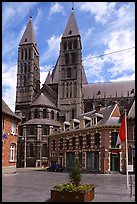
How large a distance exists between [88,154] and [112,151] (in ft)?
14.5

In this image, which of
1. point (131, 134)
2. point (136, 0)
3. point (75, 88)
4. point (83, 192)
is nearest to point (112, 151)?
point (131, 134)

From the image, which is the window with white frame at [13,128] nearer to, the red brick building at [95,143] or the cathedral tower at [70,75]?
the red brick building at [95,143]

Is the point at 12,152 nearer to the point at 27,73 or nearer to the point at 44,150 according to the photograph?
the point at 44,150

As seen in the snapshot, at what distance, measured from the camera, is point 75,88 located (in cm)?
7581

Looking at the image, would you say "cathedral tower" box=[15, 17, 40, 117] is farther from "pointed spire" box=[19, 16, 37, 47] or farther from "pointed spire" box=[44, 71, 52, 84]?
"pointed spire" box=[44, 71, 52, 84]

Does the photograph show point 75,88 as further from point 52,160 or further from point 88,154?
point 88,154

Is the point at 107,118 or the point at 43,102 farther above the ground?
the point at 43,102

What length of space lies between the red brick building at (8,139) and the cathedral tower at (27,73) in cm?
4658

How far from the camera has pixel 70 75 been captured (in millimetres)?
78812

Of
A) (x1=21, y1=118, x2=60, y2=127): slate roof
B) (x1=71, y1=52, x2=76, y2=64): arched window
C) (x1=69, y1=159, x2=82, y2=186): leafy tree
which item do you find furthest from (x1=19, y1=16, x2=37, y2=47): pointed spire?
(x1=69, y1=159, x2=82, y2=186): leafy tree

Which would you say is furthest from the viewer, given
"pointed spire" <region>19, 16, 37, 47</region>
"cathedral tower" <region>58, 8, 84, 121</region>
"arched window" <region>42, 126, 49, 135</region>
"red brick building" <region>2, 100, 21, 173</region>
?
"pointed spire" <region>19, 16, 37, 47</region>

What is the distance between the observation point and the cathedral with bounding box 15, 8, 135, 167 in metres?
66.6

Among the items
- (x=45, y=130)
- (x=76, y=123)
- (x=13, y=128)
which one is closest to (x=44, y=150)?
(x=45, y=130)

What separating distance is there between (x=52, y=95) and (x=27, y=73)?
1287 centimetres
